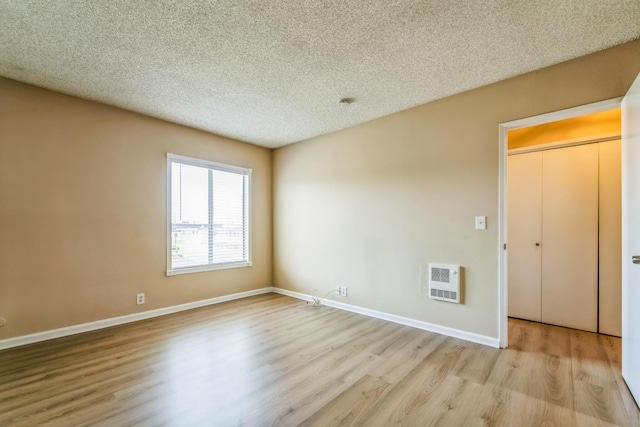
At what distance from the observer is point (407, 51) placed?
2379mm

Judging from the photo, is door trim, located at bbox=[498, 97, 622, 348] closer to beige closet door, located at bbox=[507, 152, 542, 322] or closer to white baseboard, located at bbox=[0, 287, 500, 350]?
white baseboard, located at bbox=[0, 287, 500, 350]

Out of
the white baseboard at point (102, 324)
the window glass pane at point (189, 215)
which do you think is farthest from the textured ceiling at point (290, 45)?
the white baseboard at point (102, 324)

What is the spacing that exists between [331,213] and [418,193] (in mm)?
1396

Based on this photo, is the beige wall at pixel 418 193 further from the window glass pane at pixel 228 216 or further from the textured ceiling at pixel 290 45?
the window glass pane at pixel 228 216

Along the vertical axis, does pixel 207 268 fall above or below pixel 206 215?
below

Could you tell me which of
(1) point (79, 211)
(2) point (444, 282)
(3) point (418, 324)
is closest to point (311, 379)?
(3) point (418, 324)

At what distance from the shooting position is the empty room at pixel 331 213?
198cm

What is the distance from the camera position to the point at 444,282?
3.17 meters

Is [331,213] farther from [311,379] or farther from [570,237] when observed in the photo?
[570,237]

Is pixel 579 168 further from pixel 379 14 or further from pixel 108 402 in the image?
pixel 108 402

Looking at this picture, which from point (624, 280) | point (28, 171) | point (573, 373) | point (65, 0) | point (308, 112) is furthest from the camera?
point (308, 112)

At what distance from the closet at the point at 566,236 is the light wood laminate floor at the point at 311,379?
1.04ft

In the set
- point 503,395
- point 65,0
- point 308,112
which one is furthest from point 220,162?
point 503,395

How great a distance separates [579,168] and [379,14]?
2923 mm
